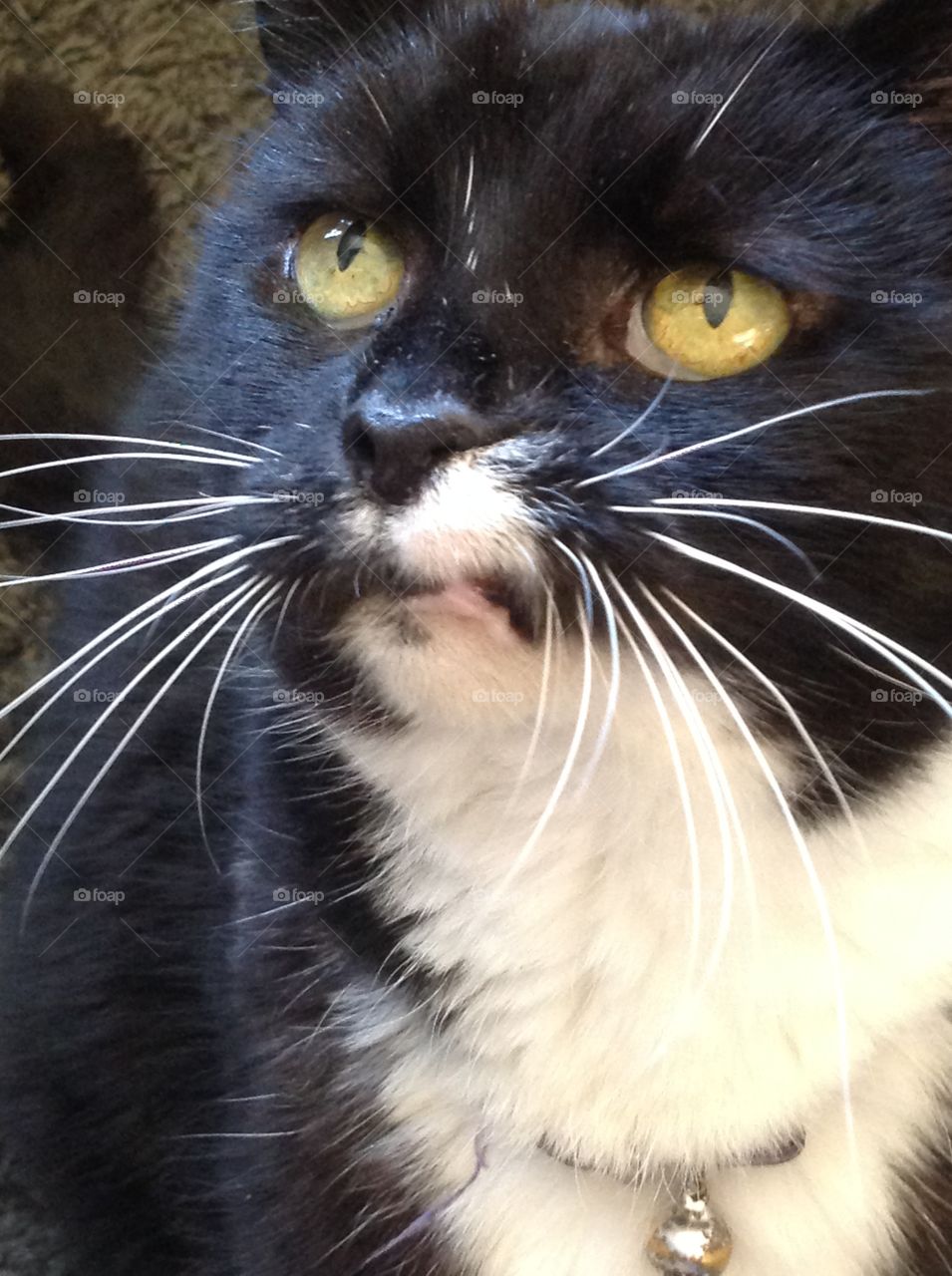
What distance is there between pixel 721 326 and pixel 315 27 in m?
0.35

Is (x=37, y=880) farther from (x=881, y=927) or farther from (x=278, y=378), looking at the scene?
(x=881, y=927)

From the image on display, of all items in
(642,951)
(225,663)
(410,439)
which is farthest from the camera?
(225,663)

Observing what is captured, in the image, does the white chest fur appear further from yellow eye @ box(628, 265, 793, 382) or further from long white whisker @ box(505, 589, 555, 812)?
yellow eye @ box(628, 265, 793, 382)

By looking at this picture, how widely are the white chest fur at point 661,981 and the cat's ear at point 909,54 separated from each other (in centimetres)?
28

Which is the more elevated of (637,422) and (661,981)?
(637,422)

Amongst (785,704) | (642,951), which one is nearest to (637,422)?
(785,704)

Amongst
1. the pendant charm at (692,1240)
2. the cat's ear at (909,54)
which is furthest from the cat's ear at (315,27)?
the pendant charm at (692,1240)

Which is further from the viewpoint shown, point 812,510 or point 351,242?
point 351,242

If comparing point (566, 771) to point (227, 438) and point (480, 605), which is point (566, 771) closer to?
point (480, 605)

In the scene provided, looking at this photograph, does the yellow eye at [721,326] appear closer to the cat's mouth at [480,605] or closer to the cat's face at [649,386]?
the cat's face at [649,386]

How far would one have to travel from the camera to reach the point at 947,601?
588 mm

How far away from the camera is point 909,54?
2.01ft

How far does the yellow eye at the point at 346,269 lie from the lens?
0.65m

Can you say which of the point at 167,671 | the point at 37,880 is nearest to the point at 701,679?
the point at 167,671
